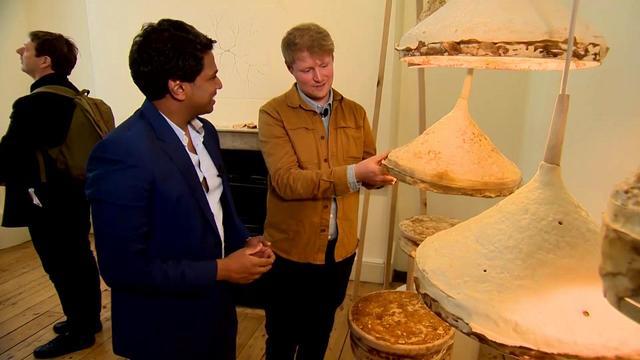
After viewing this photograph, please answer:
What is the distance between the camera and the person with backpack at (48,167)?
197 centimetres

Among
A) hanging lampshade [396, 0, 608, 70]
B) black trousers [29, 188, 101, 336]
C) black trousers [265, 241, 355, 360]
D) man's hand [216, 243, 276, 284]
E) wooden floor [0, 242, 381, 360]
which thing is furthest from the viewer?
wooden floor [0, 242, 381, 360]

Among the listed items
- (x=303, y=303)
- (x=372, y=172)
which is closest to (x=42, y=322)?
(x=303, y=303)

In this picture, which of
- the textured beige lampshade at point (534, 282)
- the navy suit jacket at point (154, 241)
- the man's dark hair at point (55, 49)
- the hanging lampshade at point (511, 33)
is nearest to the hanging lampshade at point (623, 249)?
the textured beige lampshade at point (534, 282)

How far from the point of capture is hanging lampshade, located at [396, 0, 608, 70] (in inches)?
21.2

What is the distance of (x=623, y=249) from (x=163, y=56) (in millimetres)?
1035

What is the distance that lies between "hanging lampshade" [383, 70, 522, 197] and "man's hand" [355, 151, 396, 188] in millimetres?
345

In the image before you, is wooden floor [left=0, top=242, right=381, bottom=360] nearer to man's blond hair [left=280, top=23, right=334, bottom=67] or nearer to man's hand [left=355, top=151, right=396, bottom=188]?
man's hand [left=355, top=151, right=396, bottom=188]

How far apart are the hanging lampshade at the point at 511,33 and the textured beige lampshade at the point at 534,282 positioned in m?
0.21

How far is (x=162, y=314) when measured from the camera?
1.11 metres

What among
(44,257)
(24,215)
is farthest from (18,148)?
(44,257)

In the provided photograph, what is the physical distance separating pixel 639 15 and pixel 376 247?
231cm

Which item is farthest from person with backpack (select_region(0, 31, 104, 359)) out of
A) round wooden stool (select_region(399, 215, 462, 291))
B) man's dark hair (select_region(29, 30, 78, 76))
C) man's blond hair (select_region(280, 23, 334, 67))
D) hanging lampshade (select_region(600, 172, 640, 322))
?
hanging lampshade (select_region(600, 172, 640, 322))

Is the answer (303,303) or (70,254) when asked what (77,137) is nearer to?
(70,254)

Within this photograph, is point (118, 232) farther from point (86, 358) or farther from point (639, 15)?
point (86, 358)
